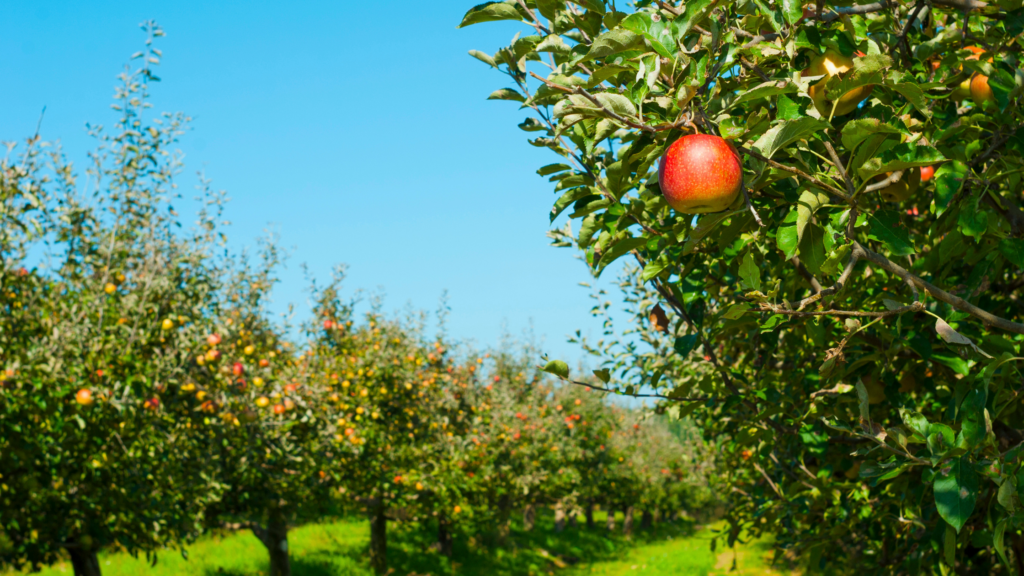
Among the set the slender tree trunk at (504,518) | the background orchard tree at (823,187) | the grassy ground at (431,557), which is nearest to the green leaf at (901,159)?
the background orchard tree at (823,187)

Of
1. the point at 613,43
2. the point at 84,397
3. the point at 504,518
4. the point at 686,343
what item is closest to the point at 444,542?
the point at 504,518

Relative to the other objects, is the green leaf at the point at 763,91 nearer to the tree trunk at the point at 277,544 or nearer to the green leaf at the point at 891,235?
the green leaf at the point at 891,235

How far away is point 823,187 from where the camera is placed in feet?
6.75

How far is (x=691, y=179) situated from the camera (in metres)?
1.94

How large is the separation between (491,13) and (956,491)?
2.04 metres

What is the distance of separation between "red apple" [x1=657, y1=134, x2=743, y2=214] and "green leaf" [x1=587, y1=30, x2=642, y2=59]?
0.32 meters

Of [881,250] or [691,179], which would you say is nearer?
[691,179]

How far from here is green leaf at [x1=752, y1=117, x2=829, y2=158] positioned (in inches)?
68.9

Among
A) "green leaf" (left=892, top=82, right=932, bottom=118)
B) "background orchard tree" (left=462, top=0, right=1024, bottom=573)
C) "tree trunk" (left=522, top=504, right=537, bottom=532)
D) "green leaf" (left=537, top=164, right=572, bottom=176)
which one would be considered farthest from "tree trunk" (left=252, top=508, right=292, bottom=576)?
"tree trunk" (left=522, top=504, right=537, bottom=532)

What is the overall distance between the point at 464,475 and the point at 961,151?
12.3 m

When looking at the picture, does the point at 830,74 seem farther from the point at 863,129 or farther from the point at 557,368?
the point at 557,368

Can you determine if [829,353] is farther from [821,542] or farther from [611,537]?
[611,537]

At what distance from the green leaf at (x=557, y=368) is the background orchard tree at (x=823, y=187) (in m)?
0.23

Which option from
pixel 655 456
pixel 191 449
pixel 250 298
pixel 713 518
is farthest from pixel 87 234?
pixel 713 518
